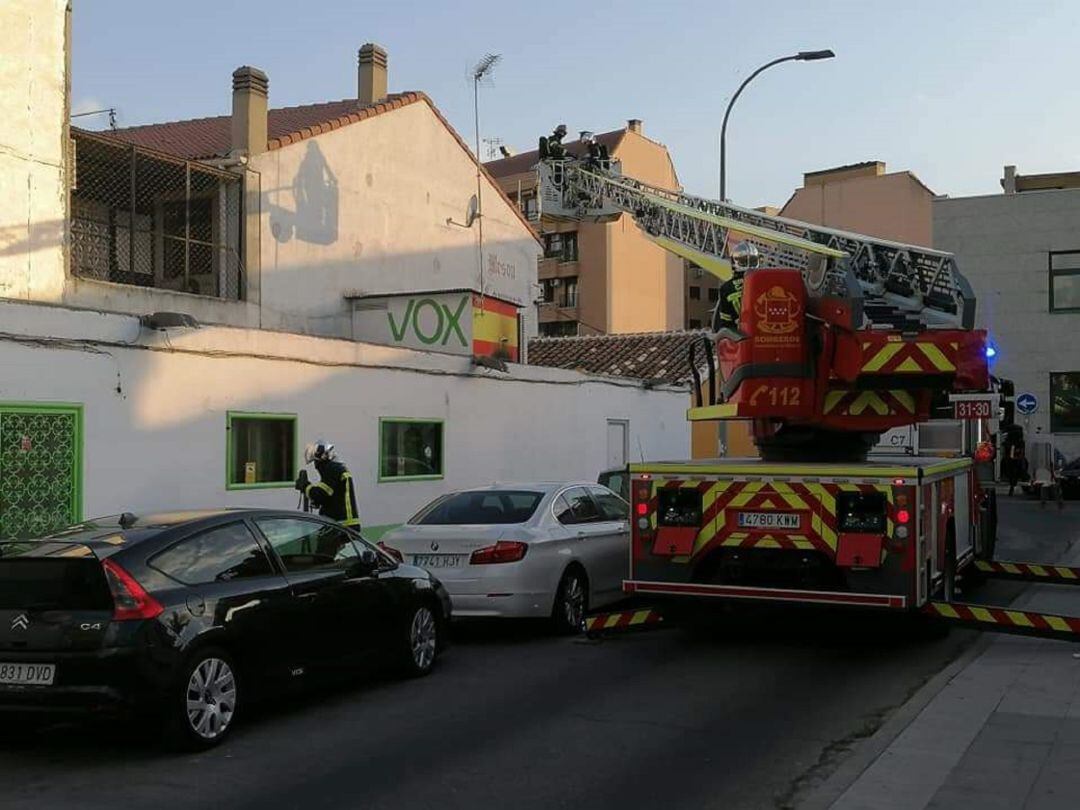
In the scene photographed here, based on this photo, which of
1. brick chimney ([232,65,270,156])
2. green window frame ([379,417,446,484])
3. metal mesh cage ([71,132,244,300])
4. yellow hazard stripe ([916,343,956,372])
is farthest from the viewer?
brick chimney ([232,65,270,156])

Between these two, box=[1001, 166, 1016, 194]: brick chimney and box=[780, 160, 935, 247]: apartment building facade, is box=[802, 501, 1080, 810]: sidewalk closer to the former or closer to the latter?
box=[1001, 166, 1016, 194]: brick chimney

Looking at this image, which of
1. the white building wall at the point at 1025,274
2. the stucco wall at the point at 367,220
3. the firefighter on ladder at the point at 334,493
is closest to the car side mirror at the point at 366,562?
the firefighter on ladder at the point at 334,493

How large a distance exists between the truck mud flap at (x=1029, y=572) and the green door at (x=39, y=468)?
373 inches

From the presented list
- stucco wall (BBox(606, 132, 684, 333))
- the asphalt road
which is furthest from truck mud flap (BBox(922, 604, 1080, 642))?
stucco wall (BBox(606, 132, 684, 333))

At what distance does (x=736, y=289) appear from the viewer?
997 centimetres

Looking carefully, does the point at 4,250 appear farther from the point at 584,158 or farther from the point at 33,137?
the point at 584,158

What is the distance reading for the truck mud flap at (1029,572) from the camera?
39.1 ft

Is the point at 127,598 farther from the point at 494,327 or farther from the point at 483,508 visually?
the point at 494,327

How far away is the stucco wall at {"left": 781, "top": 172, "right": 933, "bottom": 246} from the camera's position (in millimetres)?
54531

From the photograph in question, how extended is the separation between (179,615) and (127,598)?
0.30m

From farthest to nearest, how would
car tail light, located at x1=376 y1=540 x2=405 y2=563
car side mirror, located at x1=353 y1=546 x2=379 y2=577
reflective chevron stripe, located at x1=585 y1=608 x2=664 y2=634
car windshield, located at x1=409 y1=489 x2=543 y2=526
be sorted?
car windshield, located at x1=409 y1=489 x2=543 y2=526, reflective chevron stripe, located at x1=585 y1=608 x2=664 y2=634, car tail light, located at x1=376 y1=540 x2=405 y2=563, car side mirror, located at x1=353 y1=546 x2=379 y2=577

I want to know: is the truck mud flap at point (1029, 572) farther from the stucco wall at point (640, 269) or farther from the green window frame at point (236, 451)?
the stucco wall at point (640, 269)

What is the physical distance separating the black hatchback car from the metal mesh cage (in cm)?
931

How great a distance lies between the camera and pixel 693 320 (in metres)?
79.8
